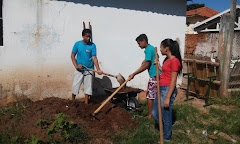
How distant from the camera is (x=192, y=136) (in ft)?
13.6

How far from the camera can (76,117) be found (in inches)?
163

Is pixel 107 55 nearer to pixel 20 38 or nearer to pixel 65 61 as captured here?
pixel 65 61

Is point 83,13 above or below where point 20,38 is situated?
above

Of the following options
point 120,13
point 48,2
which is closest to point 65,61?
point 48,2

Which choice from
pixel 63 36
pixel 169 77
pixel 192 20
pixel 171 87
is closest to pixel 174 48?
pixel 169 77

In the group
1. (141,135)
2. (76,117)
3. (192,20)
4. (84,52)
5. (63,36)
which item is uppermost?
(192,20)

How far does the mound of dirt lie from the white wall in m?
1.39

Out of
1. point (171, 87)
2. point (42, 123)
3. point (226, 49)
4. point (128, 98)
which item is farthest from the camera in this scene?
point (226, 49)

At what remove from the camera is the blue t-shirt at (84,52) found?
5.14 metres

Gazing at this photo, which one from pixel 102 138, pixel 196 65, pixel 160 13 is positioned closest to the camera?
pixel 102 138

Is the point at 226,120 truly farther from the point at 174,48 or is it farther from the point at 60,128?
the point at 60,128

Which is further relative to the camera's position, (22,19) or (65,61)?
(65,61)

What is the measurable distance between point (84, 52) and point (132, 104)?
184cm

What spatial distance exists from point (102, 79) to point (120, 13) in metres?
2.39
